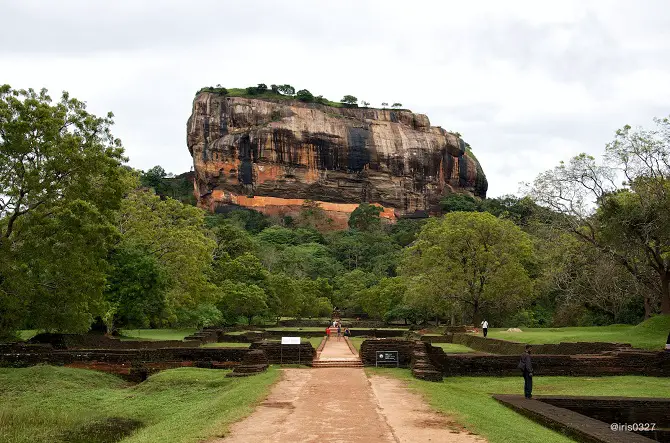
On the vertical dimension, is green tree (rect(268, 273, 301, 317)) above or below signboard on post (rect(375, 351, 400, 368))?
above

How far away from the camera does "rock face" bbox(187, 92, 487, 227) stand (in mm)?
109625

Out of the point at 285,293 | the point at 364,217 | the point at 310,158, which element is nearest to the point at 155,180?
the point at 310,158

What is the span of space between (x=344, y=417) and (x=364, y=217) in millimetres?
96793

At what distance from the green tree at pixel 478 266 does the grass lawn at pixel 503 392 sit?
757 inches

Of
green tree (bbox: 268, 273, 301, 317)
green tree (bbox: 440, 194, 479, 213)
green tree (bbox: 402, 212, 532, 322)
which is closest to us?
green tree (bbox: 402, 212, 532, 322)

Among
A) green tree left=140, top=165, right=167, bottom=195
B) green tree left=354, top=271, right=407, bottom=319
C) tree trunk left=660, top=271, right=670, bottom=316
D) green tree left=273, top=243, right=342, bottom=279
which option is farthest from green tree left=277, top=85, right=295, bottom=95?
tree trunk left=660, top=271, right=670, bottom=316

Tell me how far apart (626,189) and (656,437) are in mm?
18302

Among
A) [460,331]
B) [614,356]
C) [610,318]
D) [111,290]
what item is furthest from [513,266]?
[111,290]

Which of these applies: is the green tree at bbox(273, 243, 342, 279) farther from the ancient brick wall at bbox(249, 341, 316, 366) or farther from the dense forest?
the ancient brick wall at bbox(249, 341, 316, 366)

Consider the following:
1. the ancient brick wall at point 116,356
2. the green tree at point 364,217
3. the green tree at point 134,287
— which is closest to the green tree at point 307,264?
the green tree at point 364,217

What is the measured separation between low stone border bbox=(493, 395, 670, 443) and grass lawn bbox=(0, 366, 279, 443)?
16.5 ft

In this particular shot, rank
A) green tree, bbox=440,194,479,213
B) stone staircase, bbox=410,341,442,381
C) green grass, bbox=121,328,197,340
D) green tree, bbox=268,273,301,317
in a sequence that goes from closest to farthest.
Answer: stone staircase, bbox=410,341,442,381 < green grass, bbox=121,328,197,340 < green tree, bbox=268,273,301,317 < green tree, bbox=440,194,479,213

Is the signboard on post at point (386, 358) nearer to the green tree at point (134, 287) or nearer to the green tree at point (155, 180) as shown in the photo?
the green tree at point (134, 287)

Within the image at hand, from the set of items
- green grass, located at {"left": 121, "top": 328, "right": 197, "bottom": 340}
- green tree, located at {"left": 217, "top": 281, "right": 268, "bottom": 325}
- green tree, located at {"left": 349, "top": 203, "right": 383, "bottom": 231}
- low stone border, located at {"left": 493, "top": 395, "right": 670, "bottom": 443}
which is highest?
green tree, located at {"left": 349, "top": 203, "right": 383, "bottom": 231}
